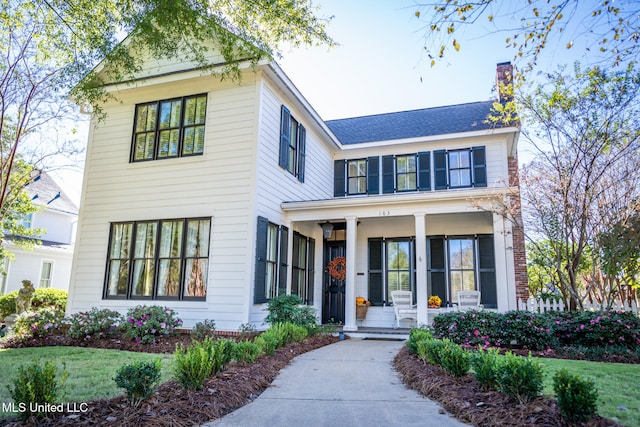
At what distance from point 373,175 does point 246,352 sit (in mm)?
8309

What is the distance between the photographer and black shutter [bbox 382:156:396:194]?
12.3 m

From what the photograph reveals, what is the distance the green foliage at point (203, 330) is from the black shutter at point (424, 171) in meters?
6.90

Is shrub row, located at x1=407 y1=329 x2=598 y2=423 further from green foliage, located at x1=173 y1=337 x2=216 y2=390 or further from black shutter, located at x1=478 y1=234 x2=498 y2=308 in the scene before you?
black shutter, located at x1=478 y1=234 x2=498 y2=308

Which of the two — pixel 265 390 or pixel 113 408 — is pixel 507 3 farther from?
pixel 113 408

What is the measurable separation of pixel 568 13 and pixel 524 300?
779 cm

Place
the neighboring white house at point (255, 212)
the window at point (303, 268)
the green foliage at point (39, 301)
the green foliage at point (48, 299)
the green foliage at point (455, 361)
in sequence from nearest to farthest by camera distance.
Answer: the green foliage at point (455, 361) → the neighboring white house at point (255, 212) → the window at point (303, 268) → the green foliage at point (39, 301) → the green foliage at point (48, 299)

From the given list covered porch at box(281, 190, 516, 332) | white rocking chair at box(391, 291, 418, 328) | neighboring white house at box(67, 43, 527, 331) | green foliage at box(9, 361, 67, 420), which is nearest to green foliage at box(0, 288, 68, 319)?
neighboring white house at box(67, 43, 527, 331)

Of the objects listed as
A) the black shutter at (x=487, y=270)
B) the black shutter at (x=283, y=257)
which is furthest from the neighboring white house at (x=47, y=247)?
the black shutter at (x=487, y=270)

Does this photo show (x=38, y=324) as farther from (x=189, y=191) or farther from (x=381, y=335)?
(x=381, y=335)

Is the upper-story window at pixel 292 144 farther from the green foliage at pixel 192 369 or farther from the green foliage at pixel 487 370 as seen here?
the green foliage at pixel 487 370

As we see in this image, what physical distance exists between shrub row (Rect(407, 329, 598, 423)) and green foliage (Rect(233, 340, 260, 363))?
221cm

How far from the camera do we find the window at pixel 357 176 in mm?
12788

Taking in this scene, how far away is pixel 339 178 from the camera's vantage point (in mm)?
13125

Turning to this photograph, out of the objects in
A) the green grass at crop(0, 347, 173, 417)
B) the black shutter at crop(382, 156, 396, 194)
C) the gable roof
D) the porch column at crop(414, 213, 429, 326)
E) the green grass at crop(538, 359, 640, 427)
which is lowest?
the green grass at crop(0, 347, 173, 417)
